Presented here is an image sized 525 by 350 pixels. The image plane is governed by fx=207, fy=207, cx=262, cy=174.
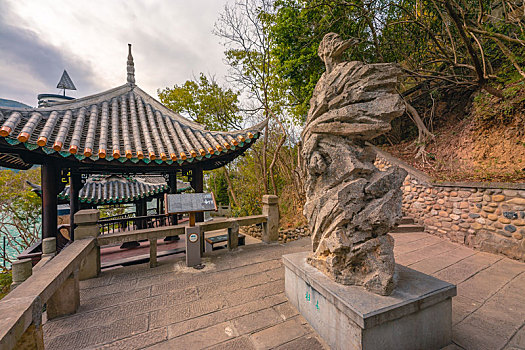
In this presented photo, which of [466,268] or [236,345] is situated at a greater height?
[236,345]

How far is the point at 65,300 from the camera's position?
2541 millimetres

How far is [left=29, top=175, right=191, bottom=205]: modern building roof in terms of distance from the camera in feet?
22.6

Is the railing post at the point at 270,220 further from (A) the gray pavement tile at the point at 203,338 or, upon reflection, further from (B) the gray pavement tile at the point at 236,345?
(B) the gray pavement tile at the point at 236,345

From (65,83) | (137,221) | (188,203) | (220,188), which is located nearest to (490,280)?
(188,203)

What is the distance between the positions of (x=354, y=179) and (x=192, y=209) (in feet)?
9.32

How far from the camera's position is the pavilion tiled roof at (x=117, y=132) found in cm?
311

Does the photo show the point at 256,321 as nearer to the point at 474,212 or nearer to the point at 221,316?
the point at 221,316

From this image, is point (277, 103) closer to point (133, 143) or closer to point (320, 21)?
point (320, 21)

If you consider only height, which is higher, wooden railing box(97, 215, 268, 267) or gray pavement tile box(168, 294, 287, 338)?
wooden railing box(97, 215, 268, 267)

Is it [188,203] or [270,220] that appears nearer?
[188,203]

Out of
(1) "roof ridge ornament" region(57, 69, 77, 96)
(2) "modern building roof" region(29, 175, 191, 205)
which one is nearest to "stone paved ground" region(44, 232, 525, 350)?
(2) "modern building roof" region(29, 175, 191, 205)

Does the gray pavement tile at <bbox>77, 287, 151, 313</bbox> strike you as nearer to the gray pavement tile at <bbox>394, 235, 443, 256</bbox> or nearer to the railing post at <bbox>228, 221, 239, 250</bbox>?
the railing post at <bbox>228, 221, 239, 250</bbox>

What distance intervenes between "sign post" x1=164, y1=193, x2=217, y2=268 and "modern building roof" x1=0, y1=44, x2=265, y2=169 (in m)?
0.68

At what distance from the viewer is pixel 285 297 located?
9.51ft
